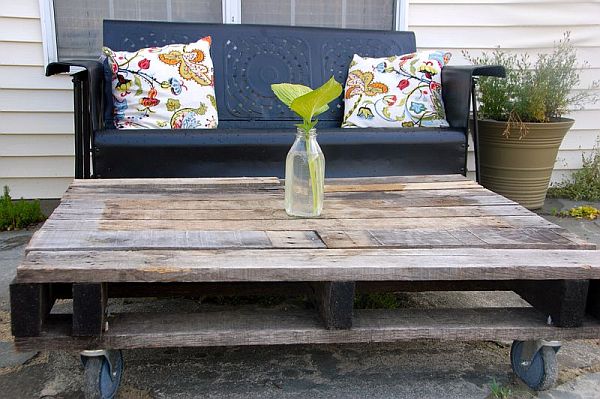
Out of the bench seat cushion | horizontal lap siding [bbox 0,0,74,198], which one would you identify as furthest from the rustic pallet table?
horizontal lap siding [bbox 0,0,74,198]

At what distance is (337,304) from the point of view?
1307 millimetres

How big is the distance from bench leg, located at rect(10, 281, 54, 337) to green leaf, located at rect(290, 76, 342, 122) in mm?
714

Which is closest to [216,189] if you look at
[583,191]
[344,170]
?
[344,170]

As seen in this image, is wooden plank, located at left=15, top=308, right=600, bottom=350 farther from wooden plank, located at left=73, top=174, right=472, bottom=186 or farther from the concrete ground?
wooden plank, located at left=73, top=174, right=472, bottom=186

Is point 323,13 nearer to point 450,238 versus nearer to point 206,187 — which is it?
point 206,187

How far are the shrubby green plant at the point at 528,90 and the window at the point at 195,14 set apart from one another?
0.62m

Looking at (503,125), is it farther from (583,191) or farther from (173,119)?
(173,119)

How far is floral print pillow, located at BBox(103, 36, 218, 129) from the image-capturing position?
2777mm

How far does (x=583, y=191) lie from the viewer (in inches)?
146

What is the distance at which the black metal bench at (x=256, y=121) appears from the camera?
2.40 metres

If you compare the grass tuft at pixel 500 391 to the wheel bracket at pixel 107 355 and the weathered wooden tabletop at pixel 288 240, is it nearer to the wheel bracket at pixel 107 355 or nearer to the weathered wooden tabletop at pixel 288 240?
the weathered wooden tabletop at pixel 288 240

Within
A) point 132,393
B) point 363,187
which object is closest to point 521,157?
point 363,187

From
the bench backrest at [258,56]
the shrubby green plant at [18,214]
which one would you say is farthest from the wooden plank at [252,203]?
the shrubby green plant at [18,214]

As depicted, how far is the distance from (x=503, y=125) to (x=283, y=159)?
53.9 inches
